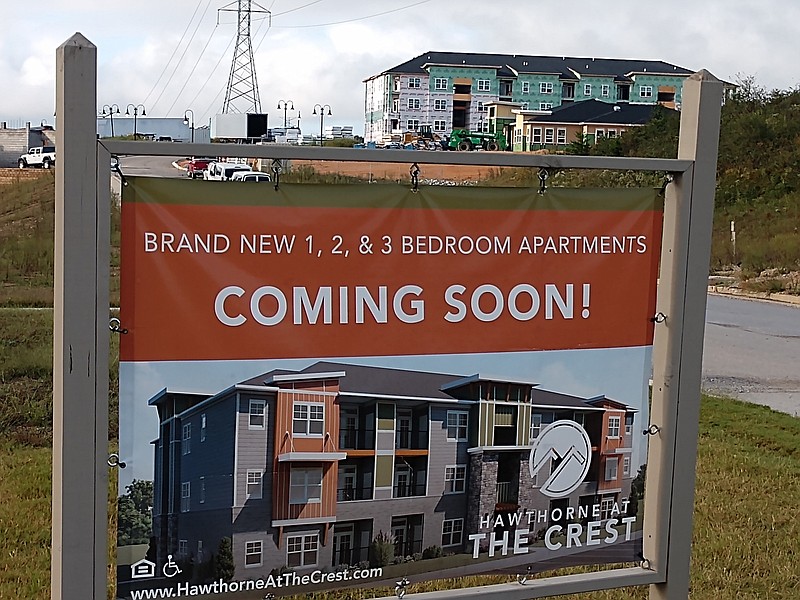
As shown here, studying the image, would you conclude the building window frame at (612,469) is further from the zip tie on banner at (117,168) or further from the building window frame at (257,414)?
the zip tie on banner at (117,168)

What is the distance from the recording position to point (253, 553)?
3074 millimetres

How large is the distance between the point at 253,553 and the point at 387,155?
4.10 ft

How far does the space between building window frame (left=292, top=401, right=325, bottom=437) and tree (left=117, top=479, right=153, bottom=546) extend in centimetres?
45

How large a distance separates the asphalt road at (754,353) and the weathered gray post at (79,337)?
7744mm

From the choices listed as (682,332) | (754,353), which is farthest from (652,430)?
(754,353)

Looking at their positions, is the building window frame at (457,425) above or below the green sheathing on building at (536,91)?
below

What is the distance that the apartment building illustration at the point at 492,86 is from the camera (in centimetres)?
6084

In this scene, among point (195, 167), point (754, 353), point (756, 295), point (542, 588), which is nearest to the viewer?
point (542, 588)

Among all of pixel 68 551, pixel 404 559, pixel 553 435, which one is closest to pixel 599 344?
pixel 553 435

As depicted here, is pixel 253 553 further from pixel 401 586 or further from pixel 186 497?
pixel 401 586

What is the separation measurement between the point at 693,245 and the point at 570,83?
64387 millimetres

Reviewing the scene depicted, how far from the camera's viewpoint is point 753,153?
3259 centimetres

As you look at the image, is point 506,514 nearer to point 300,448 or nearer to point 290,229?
point 300,448

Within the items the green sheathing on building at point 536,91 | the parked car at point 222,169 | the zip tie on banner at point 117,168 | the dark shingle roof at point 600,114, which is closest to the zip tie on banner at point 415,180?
the zip tie on banner at point 117,168
